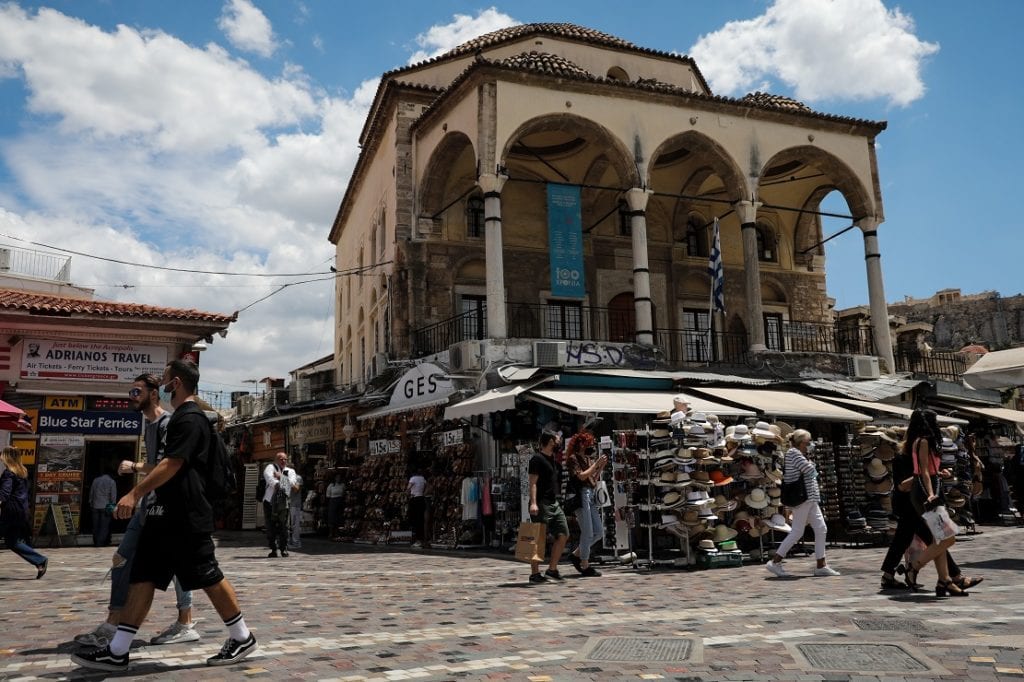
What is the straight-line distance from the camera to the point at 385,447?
675 inches

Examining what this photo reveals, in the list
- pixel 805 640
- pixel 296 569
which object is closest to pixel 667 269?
pixel 296 569

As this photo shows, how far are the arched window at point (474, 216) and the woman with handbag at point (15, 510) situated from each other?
478 inches

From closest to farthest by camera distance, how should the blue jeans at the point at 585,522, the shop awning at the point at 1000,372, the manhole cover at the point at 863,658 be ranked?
the manhole cover at the point at 863,658
the blue jeans at the point at 585,522
the shop awning at the point at 1000,372

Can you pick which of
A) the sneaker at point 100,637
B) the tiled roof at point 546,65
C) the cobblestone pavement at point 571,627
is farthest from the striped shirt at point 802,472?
the tiled roof at point 546,65

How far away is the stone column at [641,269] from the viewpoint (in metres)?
17.5

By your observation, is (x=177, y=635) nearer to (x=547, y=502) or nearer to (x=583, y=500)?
(x=547, y=502)

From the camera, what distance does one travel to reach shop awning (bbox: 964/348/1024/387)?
409 inches

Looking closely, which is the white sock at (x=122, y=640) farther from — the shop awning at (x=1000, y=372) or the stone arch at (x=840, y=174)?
the stone arch at (x=840, y=174)

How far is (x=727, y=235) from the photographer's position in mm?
23328

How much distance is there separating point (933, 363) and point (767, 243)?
18.4 feet

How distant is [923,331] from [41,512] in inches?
920

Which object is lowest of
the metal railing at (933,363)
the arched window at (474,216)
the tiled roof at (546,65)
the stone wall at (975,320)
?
the metal railing at (933,363)

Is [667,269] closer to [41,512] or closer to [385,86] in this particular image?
[385,86]

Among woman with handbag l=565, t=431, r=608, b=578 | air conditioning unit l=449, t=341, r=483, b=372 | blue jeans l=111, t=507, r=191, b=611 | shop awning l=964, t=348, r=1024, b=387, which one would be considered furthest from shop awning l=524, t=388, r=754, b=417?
blue jeans l=111, t=507, r=191, b=611
